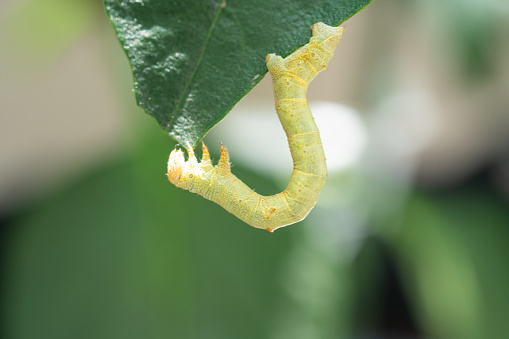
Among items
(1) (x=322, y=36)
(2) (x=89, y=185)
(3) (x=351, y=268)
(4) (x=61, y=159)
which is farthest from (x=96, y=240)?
(1) (x=322, y=36)

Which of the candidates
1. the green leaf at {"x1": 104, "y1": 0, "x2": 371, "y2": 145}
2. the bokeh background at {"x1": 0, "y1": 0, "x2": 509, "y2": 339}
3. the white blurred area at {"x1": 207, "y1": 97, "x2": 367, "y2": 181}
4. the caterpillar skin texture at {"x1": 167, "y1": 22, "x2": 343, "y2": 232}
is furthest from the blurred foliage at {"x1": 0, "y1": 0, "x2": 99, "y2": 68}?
the green leaf at {"x1": 104, "y1": 0, "x2": 371, "y2": 145}

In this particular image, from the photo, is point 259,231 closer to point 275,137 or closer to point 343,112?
point 275,137

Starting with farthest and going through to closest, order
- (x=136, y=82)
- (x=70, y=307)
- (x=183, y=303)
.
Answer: (x=70, y=307) → (x=183, y=303) → (x=136, y=82)

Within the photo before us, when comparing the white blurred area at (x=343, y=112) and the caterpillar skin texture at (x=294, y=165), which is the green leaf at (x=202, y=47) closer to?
the caterpillar skin texture at (x=294, y=165)

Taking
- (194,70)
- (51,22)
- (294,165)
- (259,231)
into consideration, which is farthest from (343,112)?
(194,70)

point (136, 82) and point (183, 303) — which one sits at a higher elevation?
point (136, 82)

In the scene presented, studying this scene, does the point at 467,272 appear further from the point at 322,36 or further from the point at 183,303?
the point at 322,36
